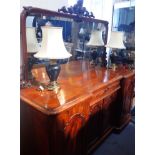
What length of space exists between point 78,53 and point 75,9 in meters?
0.58

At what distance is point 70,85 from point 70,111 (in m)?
0.35

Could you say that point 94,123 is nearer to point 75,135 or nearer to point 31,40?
point 75,135

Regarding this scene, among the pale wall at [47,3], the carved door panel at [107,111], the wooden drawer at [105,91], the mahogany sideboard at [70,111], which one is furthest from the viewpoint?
the carved door panel at [107,111]

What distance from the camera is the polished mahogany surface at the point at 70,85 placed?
47.8 inches

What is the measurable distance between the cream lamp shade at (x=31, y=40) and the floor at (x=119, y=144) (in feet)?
4.27

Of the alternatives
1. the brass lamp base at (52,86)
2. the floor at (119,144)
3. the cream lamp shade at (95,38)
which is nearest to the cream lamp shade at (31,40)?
the brass lamp base at (52,86)

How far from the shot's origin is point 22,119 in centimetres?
136

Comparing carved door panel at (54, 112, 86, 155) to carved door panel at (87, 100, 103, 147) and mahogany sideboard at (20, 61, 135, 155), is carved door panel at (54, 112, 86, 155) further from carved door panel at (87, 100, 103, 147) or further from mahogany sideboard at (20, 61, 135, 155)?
carved door panel at (87, 100, 103, 147)

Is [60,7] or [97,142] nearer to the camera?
[60,7]

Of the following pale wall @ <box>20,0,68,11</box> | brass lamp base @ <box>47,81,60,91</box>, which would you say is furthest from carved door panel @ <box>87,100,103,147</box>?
pale wall @ <box>20,0,68,11</box>

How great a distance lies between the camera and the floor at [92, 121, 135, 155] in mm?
1994

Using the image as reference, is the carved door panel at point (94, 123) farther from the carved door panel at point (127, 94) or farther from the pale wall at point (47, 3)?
the pale wall at point (47, 3)
